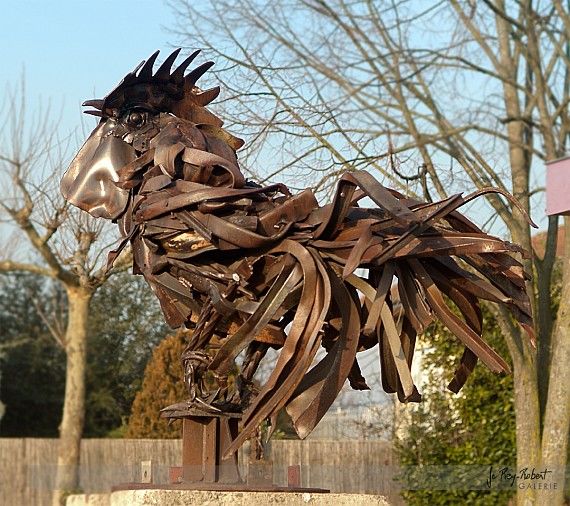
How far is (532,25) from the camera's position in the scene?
40.3ft

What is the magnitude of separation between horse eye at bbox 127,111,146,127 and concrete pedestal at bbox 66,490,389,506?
209 centimetres

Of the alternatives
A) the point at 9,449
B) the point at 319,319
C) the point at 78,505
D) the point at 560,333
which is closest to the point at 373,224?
the point at 319,319

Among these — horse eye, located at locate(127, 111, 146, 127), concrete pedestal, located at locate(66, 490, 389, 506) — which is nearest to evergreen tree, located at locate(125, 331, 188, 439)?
horse eye, located at locate(127, 111, 146, 127)

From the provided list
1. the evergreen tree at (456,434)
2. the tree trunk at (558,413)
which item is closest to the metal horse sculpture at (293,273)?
the tree trunk at (558,413)

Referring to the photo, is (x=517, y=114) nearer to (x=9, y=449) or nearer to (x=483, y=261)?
(x=483, y=261)

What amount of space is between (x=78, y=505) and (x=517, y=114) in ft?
22.3

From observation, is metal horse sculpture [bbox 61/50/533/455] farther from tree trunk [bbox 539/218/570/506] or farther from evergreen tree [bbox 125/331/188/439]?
evergreen tree [bbox 125/331/188/439]

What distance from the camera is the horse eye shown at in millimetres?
6773

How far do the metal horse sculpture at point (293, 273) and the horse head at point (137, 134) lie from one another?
24 millimetres

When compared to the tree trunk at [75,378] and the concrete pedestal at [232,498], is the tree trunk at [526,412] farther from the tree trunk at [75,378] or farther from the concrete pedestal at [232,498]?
the tree trunk at [75,378]

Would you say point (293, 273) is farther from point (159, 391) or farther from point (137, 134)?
point (159, 391)

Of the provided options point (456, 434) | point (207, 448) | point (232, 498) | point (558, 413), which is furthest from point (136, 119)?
point (456, 434)

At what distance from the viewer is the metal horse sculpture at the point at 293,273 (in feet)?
18.8

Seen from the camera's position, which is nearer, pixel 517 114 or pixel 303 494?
pixel 303 494
